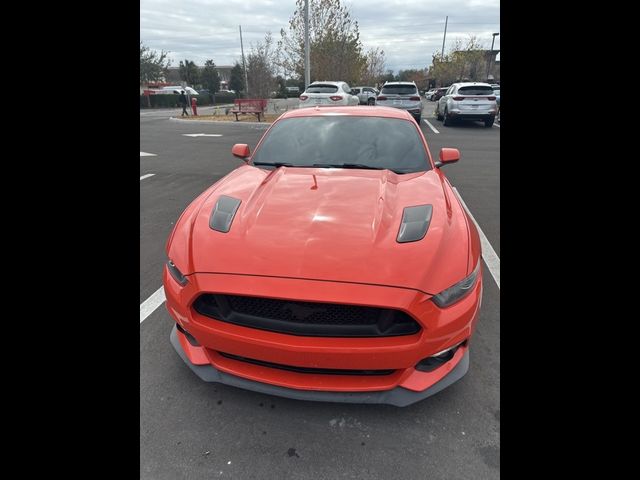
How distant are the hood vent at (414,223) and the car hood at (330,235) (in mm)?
35

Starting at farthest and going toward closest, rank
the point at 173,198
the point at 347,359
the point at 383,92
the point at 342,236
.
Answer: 1. the point at 383,92
2. the point at 173,198
3. the point at 342,236
4. the point at 347,359

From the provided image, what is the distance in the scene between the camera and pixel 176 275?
2080mm

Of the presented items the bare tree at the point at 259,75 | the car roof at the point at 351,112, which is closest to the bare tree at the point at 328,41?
the bare tree at the point at 259,75

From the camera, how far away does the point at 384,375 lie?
1.83m

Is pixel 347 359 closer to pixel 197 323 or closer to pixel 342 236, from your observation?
pixel 342 236

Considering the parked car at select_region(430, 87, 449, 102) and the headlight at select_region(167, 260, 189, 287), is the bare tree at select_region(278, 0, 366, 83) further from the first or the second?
the headlight at select_region(167, 260, 189, 287)

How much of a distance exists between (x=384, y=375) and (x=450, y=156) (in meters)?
2.35

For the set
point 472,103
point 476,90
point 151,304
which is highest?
point 476,90

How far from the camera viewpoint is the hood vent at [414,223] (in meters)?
2.04

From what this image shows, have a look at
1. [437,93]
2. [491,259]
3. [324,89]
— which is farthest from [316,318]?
[437,93]

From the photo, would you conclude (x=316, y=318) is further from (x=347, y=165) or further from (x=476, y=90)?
(x=476, y=90)

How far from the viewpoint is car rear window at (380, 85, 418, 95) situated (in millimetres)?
16422

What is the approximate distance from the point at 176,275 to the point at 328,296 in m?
0.92
